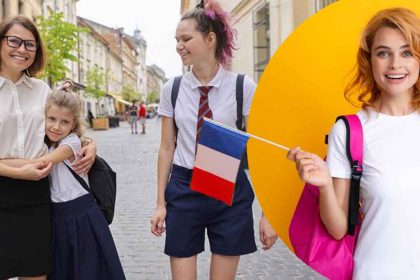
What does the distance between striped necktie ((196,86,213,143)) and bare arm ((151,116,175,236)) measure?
178 mm

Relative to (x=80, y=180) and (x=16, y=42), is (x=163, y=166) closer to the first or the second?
(x=80, y=180)

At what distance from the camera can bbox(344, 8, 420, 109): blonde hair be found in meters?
1.59

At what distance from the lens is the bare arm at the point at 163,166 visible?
100.0 inches

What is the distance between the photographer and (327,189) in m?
1.57

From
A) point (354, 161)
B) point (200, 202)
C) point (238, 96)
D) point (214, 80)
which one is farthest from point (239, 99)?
point (354, 161)

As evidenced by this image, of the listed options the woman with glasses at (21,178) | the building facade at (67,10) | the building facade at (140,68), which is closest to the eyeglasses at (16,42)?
the woman with glasses at (21,178)

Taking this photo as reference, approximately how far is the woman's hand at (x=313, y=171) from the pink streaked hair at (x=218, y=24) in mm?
1086

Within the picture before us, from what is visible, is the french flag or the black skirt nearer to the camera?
the french flag

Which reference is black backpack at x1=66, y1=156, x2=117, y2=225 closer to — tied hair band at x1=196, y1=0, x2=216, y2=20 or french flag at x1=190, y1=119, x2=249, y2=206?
french flag at x1=190, y1=119, x2=249, y2=206

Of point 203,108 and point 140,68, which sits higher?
point 140,68

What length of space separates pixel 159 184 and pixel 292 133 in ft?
2.87

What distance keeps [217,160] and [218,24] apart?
782mm

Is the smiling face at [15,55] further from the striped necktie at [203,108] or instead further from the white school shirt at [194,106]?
the striped necktie at [203,108]

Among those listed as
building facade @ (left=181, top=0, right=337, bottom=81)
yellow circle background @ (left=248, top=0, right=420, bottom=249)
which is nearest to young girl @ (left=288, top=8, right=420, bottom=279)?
yellow circle background @ (left=248, top=0, right=420, bottom=249)
